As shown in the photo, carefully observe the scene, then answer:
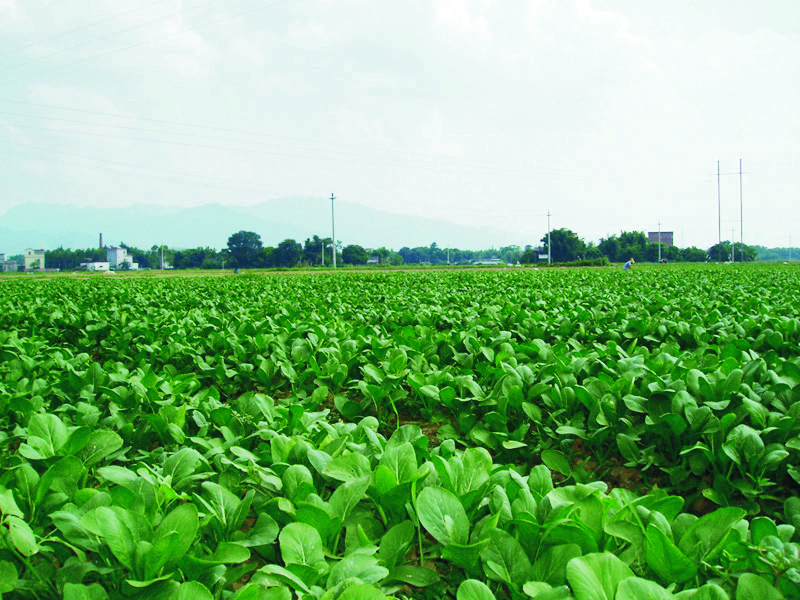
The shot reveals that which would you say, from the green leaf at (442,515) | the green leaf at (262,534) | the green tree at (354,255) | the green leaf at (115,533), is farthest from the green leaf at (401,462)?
the green tree at (354,255)

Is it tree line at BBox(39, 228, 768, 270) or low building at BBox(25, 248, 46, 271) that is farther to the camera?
low building at BBox(25, 248, 46, 271)

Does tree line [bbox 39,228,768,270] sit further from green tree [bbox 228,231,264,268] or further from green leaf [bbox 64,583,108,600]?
green leaf [bbox 64,583,108,600]

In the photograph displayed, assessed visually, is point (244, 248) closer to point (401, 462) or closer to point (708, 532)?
point (401, 462)

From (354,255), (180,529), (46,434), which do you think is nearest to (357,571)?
(180,529)

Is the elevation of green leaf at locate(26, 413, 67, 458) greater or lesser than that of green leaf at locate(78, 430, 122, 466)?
greater

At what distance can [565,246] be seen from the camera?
86625 mm

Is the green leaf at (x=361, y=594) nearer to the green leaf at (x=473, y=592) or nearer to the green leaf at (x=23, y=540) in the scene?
the green leaf at (x=473, y=592)

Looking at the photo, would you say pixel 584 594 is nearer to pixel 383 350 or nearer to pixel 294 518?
pixel 294 518

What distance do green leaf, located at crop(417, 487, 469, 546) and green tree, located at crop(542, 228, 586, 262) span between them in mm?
87554

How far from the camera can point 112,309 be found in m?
8.27

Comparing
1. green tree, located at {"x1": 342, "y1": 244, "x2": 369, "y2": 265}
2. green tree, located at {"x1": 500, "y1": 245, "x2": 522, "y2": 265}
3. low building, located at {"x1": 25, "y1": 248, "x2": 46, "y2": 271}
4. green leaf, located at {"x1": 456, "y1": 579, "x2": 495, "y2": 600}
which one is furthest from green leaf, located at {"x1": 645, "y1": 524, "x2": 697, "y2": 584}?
low building, located at {"x1": 25, "y1": 248, "x2": 46, "y2": 271}

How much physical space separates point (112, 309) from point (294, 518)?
7.81 metres

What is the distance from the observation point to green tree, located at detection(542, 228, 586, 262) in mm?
86312

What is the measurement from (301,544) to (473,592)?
456mm
